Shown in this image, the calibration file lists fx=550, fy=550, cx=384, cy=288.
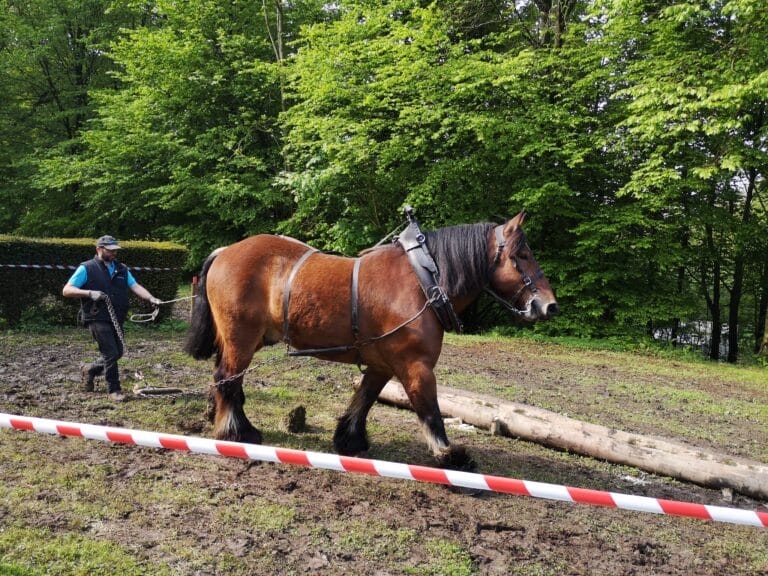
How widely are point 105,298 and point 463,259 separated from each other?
12.7ft

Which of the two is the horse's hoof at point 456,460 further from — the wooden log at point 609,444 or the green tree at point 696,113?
the green tree at point 696,113

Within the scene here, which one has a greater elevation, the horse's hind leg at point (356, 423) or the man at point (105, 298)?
the man at point (105, 298)

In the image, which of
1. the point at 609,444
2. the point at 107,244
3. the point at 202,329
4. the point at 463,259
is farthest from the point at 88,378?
the point at 609,444

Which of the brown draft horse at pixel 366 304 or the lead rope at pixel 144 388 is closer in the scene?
the brown draft horse at pixel 366 304

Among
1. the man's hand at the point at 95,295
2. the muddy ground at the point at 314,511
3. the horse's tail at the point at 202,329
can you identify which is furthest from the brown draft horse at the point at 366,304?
the man's hand at the point at 95,295

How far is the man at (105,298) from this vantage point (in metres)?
5.78

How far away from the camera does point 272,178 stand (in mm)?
17344

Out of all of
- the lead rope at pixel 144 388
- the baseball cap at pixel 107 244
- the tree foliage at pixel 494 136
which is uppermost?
the tree foliage at pixel 494 136

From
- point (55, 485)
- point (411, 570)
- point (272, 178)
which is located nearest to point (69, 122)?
point (272, 178)

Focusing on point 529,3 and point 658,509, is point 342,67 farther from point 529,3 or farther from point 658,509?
point 658,509

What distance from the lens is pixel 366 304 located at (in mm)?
4223

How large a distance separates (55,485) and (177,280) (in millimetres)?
8725

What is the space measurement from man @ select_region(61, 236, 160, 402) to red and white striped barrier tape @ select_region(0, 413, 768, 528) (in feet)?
9.87

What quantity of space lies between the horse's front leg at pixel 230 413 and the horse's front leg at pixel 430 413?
1489mm
